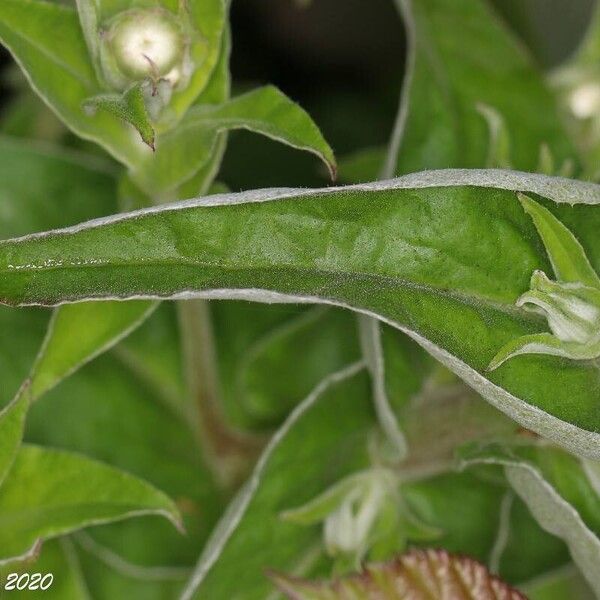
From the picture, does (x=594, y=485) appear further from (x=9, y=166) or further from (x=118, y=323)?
(x=9, y=166)

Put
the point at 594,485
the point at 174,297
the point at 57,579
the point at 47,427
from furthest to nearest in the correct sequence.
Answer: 1. the point at 47,427
2. the point at 57,579
3. the point at 594,485
4. the point at 174,297

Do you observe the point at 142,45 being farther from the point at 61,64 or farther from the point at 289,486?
the point at 289,486

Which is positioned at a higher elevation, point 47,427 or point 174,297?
point 47,427

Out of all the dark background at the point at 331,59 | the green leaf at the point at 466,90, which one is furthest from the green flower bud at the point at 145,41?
the dark background at the point at 331,59

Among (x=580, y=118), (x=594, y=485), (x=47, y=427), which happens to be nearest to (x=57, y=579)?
(x=47, y=427)

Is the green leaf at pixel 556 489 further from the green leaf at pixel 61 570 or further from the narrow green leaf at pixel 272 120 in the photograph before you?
the green leaf at pixel 61 570

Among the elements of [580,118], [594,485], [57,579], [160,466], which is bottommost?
[594,485]

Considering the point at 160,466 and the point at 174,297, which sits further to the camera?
the point at 160,466

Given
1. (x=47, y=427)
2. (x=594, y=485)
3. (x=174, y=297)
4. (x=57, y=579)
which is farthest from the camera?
(x=47, y=427)
